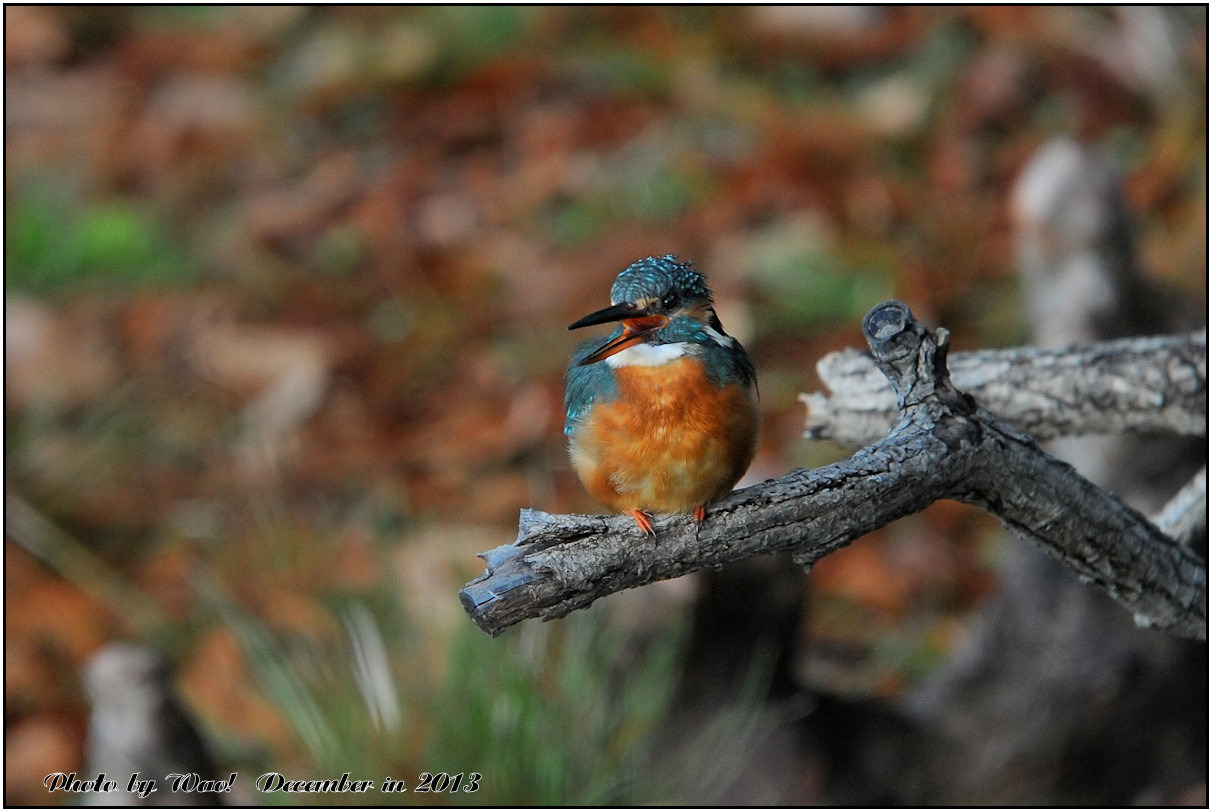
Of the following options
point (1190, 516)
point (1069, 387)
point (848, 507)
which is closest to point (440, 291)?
point (1069, 387)

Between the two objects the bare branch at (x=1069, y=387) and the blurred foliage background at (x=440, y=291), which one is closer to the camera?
the bare branch at (x=1069, y=387)

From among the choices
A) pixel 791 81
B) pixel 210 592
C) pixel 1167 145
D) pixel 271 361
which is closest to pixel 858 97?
pixel 791 81

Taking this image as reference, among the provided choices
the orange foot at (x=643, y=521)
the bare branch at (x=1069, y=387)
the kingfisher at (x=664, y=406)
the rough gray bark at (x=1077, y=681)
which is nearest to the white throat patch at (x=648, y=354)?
the kingfisher at (x=664, y=406)

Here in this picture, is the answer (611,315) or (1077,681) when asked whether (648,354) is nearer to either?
(611,315)

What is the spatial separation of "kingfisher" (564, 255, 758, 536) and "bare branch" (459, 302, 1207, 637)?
0.13 ft

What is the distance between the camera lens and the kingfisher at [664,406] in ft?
4.66

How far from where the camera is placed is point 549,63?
17.5ft

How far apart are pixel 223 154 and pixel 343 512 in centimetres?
229

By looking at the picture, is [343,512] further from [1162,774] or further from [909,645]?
[1162,774]

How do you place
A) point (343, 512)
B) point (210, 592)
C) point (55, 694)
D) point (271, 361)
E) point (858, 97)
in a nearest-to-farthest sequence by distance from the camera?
1. point (210, 592)
2. point (55, 694)
3. point (343, 512)
4. point (271, 361)
5. point (858, 97)

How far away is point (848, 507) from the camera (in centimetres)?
138

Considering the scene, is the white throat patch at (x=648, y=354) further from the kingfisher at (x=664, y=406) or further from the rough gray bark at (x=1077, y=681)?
the rough gray bark at (x=1077, y=681)

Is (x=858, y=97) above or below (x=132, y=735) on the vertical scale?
above

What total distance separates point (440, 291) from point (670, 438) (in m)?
2.95
